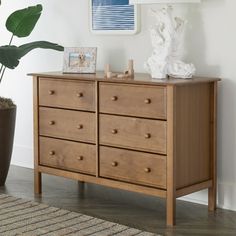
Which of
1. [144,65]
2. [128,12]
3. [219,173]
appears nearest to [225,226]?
[219,173]

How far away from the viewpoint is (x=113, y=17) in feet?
15.3

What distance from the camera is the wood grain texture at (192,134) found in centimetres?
385

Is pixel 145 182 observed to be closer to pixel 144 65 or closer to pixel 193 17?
pixel 144 65

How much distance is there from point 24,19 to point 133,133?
137 cm

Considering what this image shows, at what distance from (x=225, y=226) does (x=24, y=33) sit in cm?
207

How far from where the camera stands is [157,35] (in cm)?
406

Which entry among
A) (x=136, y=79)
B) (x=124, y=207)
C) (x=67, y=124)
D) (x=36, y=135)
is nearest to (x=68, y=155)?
(x=67, y=124)

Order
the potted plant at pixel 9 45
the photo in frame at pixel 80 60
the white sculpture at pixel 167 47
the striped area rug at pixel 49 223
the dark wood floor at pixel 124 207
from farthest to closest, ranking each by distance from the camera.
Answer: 1. the potted plant at pixel 9 45
2. the photo in frame at pixel 80 60
3. the white sculpture at pixel 167 47
4. the dark wood floor at pixel 124 207
5. the striped area rug at pixel 49 223

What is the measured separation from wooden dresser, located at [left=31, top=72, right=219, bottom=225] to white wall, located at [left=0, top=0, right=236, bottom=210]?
111mm

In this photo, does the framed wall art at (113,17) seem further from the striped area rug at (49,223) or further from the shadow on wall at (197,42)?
the striped area rug at (49,223)

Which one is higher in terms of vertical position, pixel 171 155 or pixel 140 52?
pixel 140 52

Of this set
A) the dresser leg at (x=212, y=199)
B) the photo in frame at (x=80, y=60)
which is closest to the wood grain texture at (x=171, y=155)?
the dresser leg at (x=212, y=199)

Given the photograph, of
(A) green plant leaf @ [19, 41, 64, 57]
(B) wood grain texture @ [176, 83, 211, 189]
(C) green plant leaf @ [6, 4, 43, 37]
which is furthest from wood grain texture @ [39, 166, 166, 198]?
(C) green plant leaf @ [6, 4, 43, 37]

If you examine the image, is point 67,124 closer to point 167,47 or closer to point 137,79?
point 137,79
